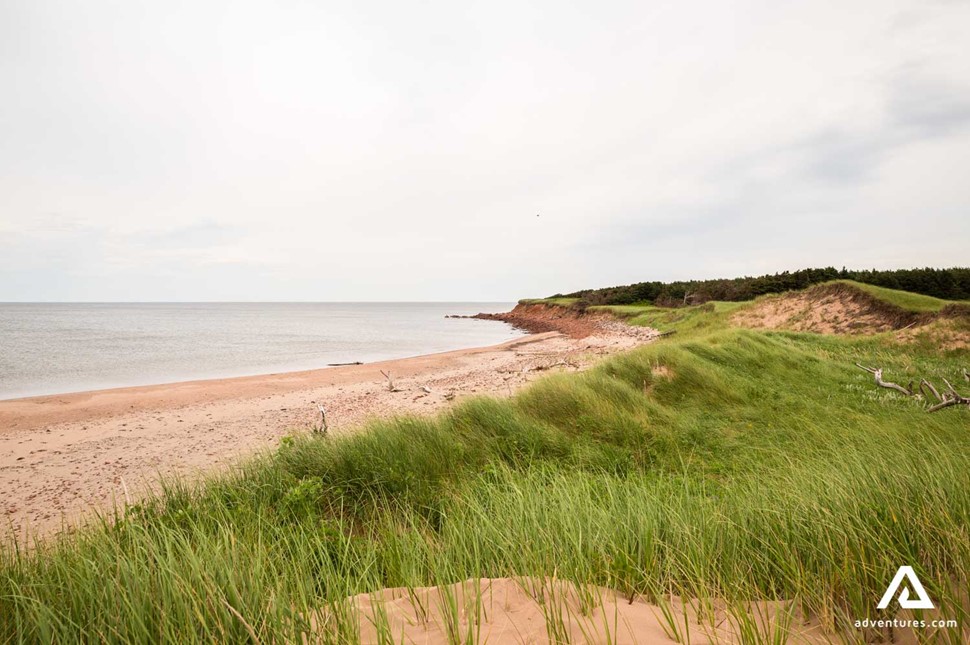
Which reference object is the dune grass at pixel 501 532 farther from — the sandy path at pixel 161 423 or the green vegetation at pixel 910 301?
the green vegetation at pixel 910 301

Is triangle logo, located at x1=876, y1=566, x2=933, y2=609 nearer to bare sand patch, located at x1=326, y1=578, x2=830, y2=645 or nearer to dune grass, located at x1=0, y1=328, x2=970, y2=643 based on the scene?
dune grass, located at x1=0, y1=328, x2=970, y2=643

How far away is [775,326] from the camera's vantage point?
92.1ft

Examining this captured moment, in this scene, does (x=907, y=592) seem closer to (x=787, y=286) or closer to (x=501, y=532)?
(x=501, y=532)

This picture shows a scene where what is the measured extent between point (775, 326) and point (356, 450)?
1236 inches

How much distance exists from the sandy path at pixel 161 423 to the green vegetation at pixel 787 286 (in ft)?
113

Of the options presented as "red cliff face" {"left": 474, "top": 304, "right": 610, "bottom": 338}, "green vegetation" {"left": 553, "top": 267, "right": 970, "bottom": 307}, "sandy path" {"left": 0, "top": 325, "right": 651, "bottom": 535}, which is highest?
"green vegetation" {"left": 553, "top": 267, "right": 970, "bottom": 307}

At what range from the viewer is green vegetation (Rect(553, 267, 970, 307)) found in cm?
3266

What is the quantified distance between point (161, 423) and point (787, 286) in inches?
2225

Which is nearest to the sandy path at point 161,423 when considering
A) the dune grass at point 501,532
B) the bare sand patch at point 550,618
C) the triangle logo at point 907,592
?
the dune grass at point 501,532

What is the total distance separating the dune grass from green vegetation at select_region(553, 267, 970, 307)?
1483 inches

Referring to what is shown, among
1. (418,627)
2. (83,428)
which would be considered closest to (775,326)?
(418,627)

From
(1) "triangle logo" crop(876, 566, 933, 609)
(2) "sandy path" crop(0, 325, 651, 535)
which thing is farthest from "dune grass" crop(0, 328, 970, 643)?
(2) "sandy path" crop(0, 325, 651, 535)

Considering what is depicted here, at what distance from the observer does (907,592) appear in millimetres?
2037

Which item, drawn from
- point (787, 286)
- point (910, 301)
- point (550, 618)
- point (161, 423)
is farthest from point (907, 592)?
point (787, 286)
